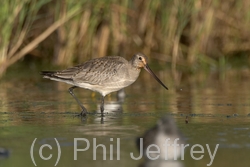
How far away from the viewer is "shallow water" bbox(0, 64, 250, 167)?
7.00 meters

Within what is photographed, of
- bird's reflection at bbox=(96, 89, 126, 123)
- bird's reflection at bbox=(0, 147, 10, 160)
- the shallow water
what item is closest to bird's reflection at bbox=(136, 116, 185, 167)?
the shallow water

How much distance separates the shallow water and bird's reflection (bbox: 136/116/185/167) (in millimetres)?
108

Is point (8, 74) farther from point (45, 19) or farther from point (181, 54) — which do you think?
point (181, 54)

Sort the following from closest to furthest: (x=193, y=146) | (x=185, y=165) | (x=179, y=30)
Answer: (x=185, y=165) → (x=193, y=146) → (x=179, y=30)

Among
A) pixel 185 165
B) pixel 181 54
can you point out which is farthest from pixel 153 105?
pixel 181 54

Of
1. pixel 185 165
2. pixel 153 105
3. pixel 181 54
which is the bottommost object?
pixel 185 165

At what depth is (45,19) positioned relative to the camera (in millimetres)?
16219

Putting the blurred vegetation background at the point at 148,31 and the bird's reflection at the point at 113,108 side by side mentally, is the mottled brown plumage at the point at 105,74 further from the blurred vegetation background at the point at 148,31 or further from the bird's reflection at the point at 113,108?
the blurred vegetation background at the point at 148,31

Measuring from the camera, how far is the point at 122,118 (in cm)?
948

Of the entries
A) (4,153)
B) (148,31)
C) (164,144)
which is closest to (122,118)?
(164,144)

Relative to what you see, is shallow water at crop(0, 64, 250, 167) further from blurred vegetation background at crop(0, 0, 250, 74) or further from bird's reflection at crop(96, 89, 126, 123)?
blurred vegetation background at crop(0, 0, 250, 74)

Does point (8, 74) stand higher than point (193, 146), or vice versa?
point (8, 74)

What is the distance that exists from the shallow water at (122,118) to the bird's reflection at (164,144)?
108 millimetres

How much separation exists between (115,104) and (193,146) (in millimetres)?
3855
